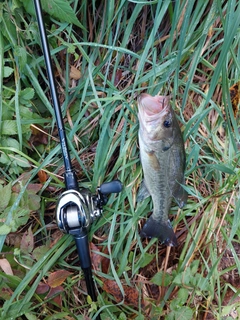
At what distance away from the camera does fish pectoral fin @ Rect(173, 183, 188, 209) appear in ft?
5.95

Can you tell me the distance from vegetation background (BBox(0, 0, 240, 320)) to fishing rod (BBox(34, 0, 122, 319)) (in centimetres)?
14

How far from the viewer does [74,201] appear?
160 centimetres

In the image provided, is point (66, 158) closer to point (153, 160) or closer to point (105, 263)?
point (153, 160)

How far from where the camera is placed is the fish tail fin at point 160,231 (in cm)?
183

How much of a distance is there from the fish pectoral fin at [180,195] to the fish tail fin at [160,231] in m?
0.12

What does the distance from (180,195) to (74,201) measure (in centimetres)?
58

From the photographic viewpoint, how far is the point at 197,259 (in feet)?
6.30

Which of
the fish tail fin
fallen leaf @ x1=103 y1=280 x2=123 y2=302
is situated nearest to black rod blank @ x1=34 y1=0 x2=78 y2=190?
the fish tail fin

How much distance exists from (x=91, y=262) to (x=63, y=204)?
436 millimetres

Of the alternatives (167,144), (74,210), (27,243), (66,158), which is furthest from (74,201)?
(167,144)

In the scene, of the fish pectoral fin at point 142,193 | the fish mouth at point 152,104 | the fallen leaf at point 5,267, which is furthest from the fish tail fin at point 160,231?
the fallen leaf at point 5,267

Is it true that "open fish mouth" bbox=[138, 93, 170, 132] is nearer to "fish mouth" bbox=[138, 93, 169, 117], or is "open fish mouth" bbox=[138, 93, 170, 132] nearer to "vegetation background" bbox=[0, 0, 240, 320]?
"fish mouth" bbox=[138, 93, 169, 117]

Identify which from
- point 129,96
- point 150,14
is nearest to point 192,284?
point 129,96

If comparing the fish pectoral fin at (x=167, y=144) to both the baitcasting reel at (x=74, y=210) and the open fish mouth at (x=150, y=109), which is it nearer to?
the open fish mouth at (x=150, y=109)
